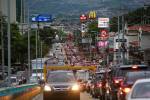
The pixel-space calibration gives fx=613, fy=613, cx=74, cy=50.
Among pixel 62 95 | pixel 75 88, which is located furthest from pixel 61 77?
pixel 62 95

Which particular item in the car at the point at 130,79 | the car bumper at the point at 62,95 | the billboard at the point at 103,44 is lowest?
the car bumper at the point at 62,95

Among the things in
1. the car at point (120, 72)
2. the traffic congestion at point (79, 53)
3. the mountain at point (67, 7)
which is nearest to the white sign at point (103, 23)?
the traffic congestion at point (79, 53)

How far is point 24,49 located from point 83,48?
6446cm

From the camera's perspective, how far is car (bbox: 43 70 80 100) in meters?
30.1

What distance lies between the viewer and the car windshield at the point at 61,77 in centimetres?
3089

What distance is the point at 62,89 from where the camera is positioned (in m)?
30.2

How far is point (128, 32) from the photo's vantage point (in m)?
133

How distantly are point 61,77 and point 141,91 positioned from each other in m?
15.5

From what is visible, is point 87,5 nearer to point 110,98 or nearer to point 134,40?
point 134,40

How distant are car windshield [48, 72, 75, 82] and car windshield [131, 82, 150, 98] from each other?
15.0 meters

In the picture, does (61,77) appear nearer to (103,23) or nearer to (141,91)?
(141,91)

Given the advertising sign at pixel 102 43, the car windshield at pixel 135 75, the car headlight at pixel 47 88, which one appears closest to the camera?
the car windshield at pixel 135 75

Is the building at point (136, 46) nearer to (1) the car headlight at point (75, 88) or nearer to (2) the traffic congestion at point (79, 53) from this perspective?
(2) the traffic congestion at point (79, 53)

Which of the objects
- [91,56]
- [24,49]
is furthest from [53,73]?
[91,56]
